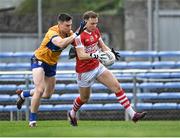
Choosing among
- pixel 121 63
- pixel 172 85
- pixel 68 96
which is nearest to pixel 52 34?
pixel 68 96

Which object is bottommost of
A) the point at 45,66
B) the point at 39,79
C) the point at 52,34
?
the point at 39,79

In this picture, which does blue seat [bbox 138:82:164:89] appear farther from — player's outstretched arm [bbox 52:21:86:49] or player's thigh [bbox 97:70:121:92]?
player's outstretched arm [bbox 52:21:86:49]

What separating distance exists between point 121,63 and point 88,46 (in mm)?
8111

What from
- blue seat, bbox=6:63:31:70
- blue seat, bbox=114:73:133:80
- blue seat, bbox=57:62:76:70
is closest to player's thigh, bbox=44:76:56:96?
blue seat, bbox=114:73:133:80

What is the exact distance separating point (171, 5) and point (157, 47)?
3964mm

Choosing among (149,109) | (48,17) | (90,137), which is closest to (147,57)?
(149,109)

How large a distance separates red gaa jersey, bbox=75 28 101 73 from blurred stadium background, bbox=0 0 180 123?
15.5ft

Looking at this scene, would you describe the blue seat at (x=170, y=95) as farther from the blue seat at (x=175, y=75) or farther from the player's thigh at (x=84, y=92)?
the player's thigh at (x=84, y=92)

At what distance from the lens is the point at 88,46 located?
18.0m

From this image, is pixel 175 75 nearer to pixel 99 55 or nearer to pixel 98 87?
pixel 98 87

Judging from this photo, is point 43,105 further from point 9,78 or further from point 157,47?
point 157,47

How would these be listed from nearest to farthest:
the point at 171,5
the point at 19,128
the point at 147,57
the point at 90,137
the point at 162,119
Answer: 1. the point at 90,137
2. the point at 19,128
3. the point at 162,119
4. the point at 147,57
5. the point at 171,5

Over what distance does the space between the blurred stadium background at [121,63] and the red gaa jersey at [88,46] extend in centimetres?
474

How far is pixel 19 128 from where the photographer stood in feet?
58.7
